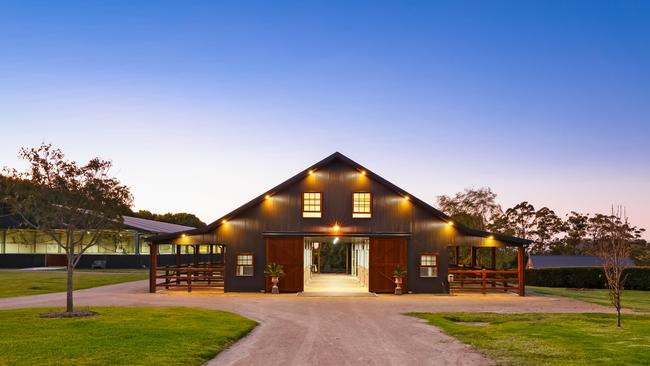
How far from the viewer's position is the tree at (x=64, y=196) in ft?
59.5

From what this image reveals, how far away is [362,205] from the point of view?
2850 centimetres

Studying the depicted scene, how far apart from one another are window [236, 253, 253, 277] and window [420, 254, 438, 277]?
8.23 meters

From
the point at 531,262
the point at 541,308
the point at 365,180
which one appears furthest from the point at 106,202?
the point at 531,262

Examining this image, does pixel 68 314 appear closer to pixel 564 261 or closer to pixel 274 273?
pixel 274 273

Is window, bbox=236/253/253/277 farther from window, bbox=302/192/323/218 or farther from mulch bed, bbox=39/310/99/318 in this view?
mulch bed, bbox=39/310/99/318

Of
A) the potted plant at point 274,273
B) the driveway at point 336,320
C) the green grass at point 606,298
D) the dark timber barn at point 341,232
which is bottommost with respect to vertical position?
the green grass at point 606,298

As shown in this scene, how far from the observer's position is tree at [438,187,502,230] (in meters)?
53.1

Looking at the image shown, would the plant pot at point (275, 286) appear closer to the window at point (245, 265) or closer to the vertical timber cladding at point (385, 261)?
the window at point (245, 265)

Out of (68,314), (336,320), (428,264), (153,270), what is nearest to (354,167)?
(428,264)

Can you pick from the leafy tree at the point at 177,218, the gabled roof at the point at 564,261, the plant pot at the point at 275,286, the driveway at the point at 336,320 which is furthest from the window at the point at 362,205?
the leafy tree at the point at 177,218

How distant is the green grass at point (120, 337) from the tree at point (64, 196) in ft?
7.07

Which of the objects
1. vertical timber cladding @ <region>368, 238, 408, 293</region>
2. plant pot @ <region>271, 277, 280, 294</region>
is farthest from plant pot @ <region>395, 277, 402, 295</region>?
plant pot @ <region>271, 277, 280, 294</region>

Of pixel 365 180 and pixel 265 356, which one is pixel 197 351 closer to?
pixel 265 356

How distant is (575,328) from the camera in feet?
51.0
